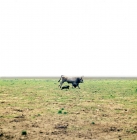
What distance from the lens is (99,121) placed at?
1638 cm

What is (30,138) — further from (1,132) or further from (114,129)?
(114,129)

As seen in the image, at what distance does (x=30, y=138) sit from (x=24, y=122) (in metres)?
3.36

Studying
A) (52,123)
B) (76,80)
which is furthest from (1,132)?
(76,80)

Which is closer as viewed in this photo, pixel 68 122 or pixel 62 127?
pixel 62 127

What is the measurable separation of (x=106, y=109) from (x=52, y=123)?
6.38m

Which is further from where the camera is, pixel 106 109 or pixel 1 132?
pixel 106 109

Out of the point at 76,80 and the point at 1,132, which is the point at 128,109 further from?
the point at 76,80

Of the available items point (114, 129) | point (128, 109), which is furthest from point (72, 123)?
point (128, 109)

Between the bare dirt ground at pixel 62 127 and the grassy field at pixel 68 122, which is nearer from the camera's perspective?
the bare dirt ground at pixel 62 127

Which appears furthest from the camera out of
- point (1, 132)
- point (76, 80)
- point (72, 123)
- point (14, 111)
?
point (76, 80)

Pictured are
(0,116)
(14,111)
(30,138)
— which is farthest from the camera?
(14,111)

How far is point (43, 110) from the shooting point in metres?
19.9

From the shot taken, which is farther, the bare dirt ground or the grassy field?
the grassy field

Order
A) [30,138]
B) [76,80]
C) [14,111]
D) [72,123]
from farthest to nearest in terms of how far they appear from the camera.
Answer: [76,80]
[14,111]
[72,123]
[30,138]
